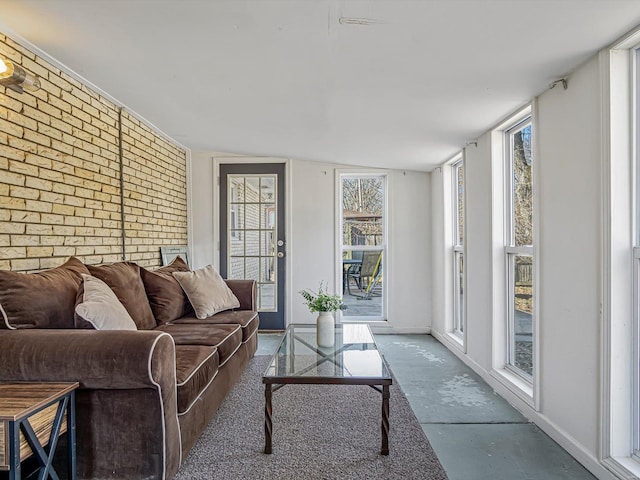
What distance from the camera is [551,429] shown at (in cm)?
224

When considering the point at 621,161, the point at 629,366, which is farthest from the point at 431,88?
the point at 629,366

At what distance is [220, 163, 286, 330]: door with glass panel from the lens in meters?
4.81

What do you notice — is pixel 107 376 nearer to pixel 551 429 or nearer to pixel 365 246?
pixel 551 429

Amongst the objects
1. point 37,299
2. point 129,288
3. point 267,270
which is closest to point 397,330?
point 267,270

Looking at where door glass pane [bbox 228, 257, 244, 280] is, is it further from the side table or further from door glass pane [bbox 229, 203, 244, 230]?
the side table

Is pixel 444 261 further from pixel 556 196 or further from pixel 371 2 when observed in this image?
pixel 371 2

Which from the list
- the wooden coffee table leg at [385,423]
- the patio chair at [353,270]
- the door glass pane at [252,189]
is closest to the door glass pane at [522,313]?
the wooden coffee table leg at [385,423]

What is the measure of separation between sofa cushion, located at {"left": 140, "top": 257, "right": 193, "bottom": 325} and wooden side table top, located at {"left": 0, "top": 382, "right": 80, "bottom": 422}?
137 centimetres

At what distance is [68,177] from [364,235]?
10.7ft

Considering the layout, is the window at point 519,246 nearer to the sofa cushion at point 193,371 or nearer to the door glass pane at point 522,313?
the door glass pane at point 522,313

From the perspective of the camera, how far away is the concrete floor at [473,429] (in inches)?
76.1

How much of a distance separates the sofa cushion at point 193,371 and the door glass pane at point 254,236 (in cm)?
244

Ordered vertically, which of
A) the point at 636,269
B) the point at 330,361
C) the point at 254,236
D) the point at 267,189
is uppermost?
the point at 267,189

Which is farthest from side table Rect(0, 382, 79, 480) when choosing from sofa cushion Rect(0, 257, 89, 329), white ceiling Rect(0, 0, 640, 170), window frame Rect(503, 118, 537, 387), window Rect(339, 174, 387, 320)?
window Rect(339, 174, 387, 320)
